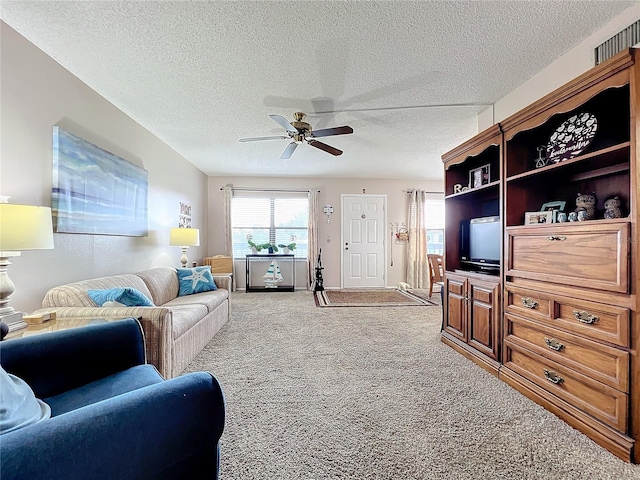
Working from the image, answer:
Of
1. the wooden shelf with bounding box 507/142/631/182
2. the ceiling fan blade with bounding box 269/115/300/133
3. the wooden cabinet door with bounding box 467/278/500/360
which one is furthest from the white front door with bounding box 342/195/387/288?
the wooden shelf with bounding box 507/142/631/182

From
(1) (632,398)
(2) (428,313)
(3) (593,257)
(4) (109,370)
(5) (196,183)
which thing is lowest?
(2) (428,313)

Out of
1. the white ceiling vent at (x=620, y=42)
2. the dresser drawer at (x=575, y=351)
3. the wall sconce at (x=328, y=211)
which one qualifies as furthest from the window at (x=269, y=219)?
the white ceiling vent at (x=620, y=42)

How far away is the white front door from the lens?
6.66m

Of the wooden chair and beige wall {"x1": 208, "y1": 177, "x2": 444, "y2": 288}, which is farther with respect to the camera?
beige wall {"x1": 208, "y1": 177, "x2": 444, "y2": 288}

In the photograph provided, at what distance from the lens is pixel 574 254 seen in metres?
1.76

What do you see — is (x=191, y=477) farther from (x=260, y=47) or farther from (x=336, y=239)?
(x=336, y=239)

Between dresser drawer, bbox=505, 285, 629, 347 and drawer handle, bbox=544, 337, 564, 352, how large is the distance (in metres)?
0.10

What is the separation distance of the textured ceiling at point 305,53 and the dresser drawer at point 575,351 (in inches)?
77.2

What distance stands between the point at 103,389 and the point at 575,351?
8.15 ft

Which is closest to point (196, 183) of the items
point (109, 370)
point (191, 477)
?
point (109, 370)

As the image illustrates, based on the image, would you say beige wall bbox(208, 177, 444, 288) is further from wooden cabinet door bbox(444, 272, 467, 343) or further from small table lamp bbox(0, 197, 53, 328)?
small table lamp bbox(0, 197, 53, 328)

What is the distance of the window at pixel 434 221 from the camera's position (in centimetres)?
687

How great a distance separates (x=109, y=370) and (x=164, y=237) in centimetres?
316

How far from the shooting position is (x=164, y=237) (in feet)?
14.0
